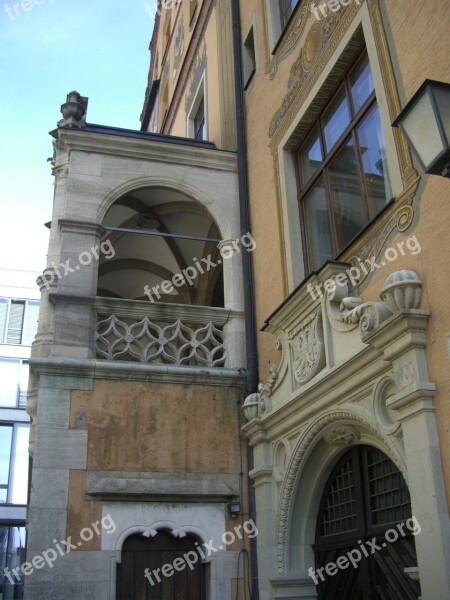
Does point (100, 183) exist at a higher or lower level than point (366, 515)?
higher

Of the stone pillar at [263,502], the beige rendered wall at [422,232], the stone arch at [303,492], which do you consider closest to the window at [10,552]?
the stone pillar at [263,502]

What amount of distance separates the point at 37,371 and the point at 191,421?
178 centimetres

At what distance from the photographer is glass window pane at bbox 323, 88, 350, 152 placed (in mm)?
7493

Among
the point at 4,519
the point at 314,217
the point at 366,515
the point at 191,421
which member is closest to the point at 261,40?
the point at 314,217

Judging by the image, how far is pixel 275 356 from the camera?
26.1ft

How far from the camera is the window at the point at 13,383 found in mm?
29781

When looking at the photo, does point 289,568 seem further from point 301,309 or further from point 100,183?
point 100,183

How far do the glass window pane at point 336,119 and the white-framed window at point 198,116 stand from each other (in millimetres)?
5458

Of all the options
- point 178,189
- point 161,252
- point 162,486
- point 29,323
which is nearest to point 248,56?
point 178,189

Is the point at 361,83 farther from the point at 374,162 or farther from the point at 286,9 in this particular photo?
the point at 286,9

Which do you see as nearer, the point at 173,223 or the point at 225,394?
the point at 225,394

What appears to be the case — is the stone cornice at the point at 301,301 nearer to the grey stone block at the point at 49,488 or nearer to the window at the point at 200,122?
the grey stone block at the point at 49,488

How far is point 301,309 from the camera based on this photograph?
7062 mm

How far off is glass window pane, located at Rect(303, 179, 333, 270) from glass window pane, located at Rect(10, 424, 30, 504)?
22839 mm
